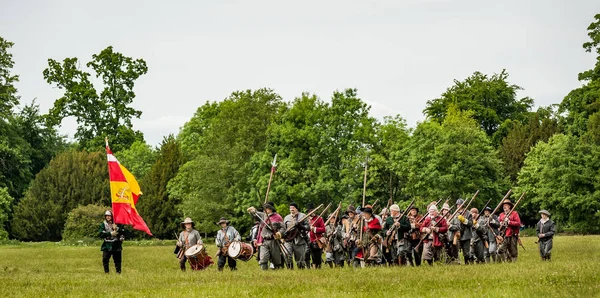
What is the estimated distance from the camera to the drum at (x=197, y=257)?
90.0 feet

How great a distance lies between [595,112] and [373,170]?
16.0 meters

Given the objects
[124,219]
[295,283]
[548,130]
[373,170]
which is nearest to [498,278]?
A: [295,283]

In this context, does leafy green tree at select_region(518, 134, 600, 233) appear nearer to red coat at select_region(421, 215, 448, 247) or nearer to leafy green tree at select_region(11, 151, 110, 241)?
leafy green tree at select_region(11, 151, 110, 241)

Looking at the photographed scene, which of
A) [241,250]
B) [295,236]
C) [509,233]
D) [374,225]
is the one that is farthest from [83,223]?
[374,225]

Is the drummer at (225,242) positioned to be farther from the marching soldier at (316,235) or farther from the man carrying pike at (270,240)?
the marching soldier at (316,235)

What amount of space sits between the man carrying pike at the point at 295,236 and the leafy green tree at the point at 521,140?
2167 inches

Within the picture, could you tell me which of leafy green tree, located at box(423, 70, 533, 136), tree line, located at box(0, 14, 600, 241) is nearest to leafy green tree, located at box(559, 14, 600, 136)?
tree line, located at box(0, 14, 600, 241)

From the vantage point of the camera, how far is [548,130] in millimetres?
82438

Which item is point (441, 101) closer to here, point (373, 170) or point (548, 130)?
point (548, 130)

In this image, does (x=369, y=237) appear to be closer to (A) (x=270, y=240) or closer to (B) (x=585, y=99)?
(A) (x=270, y=240)

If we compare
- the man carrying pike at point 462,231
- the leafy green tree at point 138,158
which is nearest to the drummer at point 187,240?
the man carrying pike at point 462,231

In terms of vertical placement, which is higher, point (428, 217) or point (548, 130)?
point (548, 130)

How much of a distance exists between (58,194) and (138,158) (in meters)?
13.5

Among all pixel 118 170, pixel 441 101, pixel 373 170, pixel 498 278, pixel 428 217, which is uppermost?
pixel 441 101
